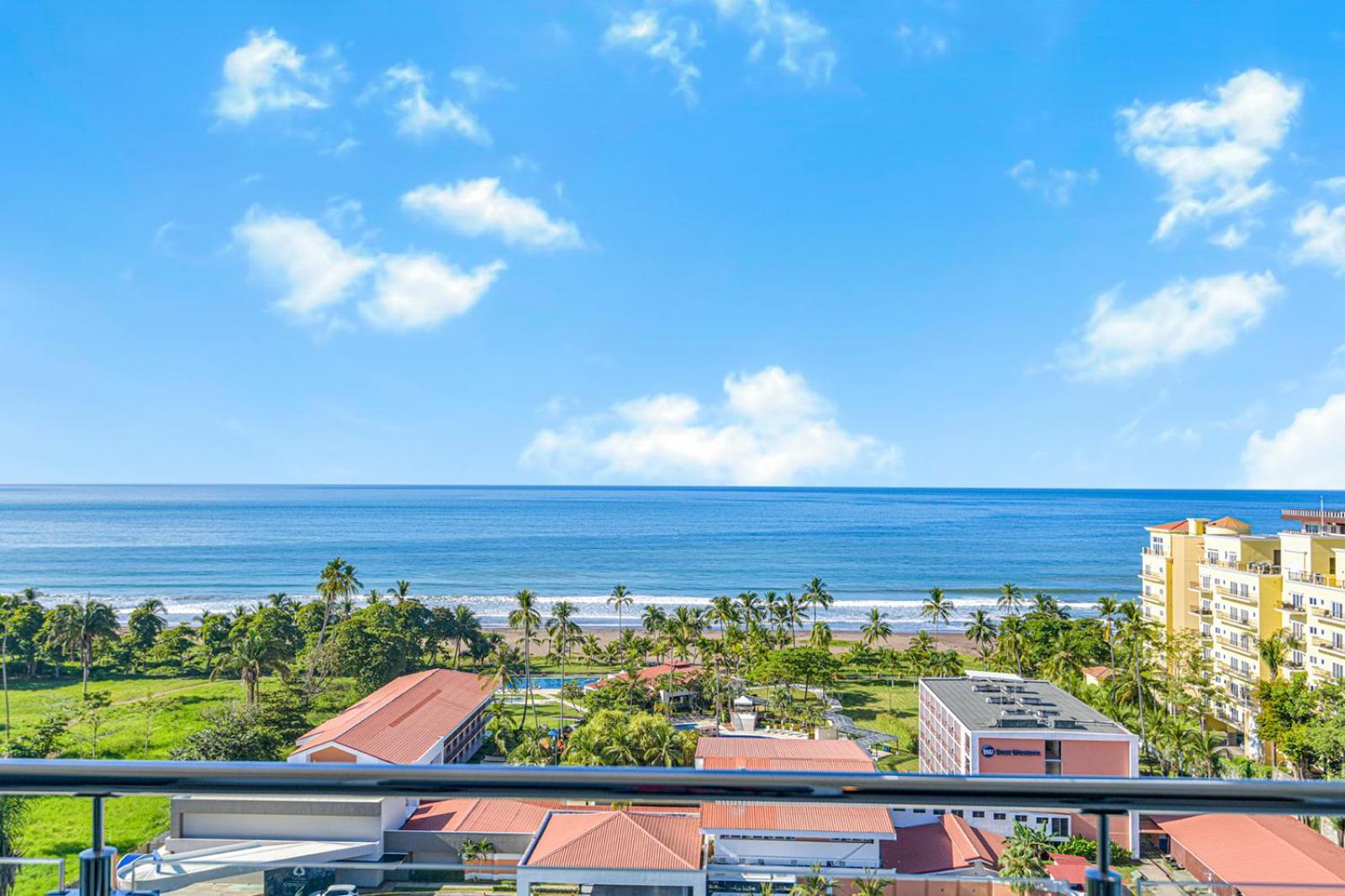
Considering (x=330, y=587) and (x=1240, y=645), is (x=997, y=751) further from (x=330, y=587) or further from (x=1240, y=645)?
(x=330, y=587)

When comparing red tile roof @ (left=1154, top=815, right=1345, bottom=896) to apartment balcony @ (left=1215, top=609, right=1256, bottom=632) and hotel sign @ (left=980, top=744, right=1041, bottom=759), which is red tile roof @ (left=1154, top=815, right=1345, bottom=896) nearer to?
hotel sign @ (left=980, top=744, right=1041, bottom=759)

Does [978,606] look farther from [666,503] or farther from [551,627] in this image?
[666,503]

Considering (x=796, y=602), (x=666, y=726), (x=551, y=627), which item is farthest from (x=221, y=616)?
(x=796, y=602)

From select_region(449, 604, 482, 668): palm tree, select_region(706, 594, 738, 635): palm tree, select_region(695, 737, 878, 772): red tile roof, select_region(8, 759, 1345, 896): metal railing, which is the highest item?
select_region(8, 759, 1345, 896): metal railing

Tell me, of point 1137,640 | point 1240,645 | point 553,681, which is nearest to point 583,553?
point 553,681

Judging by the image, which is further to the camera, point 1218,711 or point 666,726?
point 1218,711

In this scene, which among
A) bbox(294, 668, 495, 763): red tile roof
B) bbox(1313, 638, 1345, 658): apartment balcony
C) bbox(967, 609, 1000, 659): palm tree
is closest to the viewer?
bbox(294, 668, 495, 763): red tile roof

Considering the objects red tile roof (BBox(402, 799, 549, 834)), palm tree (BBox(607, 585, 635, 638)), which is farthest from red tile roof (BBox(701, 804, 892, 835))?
palm tree (BBox(607, 585, 635, 638))
